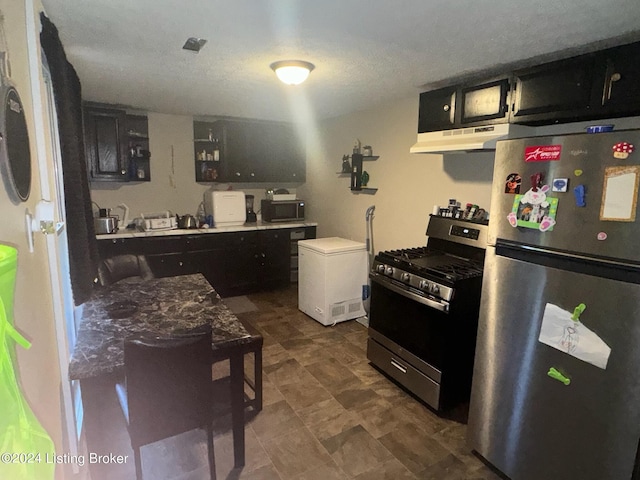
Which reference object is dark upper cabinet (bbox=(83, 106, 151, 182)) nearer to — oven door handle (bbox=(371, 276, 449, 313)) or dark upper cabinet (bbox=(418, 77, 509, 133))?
oven door handle (bbox=(371, 276, 449, 313))

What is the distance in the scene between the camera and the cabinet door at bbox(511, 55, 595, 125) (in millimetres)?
2000

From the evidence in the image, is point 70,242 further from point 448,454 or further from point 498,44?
point 498,44

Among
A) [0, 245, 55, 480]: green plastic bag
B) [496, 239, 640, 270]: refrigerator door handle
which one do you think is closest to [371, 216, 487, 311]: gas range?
[496, 239, 640, 270]: refrigerator door handle

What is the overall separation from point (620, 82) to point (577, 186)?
0.79 meters

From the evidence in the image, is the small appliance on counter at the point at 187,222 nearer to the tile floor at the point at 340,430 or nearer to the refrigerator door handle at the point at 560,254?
the tile floor at the point at 340,430

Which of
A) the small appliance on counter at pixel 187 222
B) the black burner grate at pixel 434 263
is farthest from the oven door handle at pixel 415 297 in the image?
the small appliance on counter at pixel 187 222

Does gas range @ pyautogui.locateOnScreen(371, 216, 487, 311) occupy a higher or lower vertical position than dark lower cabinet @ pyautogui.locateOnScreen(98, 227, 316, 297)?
higher

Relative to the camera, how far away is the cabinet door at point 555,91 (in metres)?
2.00

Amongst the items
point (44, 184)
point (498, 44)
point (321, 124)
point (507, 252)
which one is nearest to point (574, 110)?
point (498, 44)

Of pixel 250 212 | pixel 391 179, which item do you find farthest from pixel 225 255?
pixel 391 179

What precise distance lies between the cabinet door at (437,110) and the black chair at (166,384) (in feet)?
7.36

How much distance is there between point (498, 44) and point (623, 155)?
992 mm

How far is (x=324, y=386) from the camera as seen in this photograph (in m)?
2.77

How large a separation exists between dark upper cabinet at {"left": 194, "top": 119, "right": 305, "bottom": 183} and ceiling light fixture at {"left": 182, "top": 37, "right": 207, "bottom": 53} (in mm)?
2558
